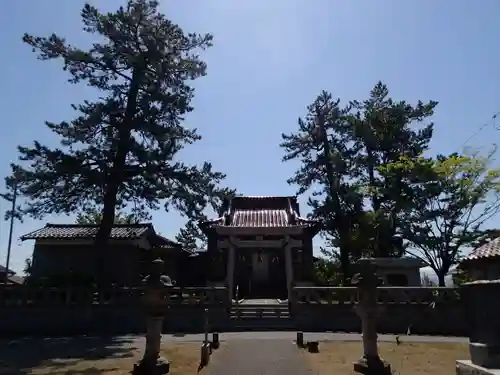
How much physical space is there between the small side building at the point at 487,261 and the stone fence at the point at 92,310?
11375 mm

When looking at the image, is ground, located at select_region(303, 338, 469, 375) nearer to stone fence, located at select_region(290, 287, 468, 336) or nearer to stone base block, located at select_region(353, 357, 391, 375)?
stone base block, located at select_region(353, 357, 391, 375)

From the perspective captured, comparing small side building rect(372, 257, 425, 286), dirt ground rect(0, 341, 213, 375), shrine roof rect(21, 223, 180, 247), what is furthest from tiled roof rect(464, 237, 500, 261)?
shrine roof rect(21, 223, 180, 247)

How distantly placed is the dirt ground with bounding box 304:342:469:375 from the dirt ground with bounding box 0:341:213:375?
2.61 meters

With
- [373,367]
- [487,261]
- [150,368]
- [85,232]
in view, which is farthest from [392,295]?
[85,232]

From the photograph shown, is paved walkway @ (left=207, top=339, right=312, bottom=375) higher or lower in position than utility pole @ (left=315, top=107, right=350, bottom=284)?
lower

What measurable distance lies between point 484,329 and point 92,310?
14.4 m

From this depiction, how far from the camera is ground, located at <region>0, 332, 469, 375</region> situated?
8.47 meters

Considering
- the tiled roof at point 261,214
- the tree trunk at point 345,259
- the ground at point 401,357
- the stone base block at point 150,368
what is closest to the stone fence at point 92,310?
the tiled roof at point 261,214

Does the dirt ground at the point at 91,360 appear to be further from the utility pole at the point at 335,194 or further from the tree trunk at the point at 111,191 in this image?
the utility pole at the point at 335,194

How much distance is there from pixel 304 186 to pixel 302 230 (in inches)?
373

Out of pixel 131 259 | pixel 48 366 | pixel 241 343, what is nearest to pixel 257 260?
pixel 131 259

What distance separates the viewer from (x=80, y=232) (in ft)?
73.2

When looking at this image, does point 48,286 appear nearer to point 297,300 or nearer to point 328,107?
point 297,300

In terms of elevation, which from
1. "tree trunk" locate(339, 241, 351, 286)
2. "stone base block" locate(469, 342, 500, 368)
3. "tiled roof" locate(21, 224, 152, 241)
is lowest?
"stone base block" locate(469, 342, 500, 368)
